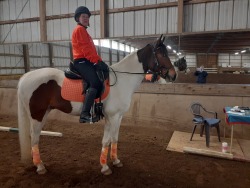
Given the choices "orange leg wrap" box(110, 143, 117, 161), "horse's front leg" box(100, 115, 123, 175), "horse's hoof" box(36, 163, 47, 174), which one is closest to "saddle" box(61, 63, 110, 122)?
"horse's front leg" box(100, 115, 123, 175)

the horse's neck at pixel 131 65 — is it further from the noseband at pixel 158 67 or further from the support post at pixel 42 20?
the support post at pixel 42 20

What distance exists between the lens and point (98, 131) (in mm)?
5062

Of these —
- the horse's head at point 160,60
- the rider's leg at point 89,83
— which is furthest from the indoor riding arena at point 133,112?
the rider's leg at point 89,83

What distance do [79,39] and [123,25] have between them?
4273 mm

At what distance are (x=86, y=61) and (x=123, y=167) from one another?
1796 mm

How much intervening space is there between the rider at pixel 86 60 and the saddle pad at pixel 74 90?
0.13 metres

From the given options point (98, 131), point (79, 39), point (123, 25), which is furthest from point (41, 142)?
point (123, 25)

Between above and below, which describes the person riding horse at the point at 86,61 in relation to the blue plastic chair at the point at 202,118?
above

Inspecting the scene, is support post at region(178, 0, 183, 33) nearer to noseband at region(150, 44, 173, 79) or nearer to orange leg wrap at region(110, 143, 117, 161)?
noseband at region(150, 44, 173, 79)

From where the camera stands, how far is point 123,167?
3080 mm

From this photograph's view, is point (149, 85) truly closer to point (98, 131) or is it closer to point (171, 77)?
point (98, 131)

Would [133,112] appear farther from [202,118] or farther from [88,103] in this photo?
[88,103]

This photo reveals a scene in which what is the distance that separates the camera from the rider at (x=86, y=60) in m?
2.53

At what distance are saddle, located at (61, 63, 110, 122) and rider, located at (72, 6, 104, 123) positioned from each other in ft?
0.28
